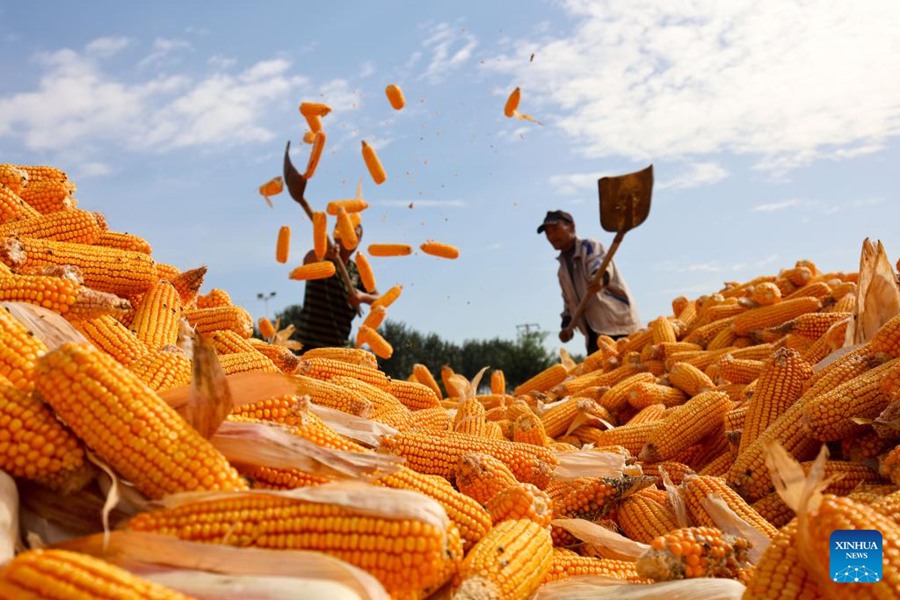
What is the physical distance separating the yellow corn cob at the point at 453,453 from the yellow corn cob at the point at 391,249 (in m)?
6.66

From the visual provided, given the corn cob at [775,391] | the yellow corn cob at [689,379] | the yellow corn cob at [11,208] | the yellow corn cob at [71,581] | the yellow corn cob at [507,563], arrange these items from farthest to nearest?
1. the yellow corn cob at [689,379]
2. the corn cob at [775,391]
3. the yellow corn cob at [11,208]
4. the yellow corn cob at [507,563]
5. the yellow corn cob at [71,581]


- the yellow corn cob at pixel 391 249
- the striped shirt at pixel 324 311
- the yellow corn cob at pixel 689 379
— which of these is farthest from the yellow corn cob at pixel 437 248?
the yellow corn cob at pixel 689 379

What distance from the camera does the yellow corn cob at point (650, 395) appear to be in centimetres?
581

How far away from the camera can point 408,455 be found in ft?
8.74

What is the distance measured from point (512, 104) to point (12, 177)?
652 cm

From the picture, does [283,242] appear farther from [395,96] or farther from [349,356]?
[349,356]

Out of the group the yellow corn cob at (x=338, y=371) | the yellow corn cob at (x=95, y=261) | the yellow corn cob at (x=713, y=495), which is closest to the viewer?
the yellow corn cob at (x=713, y=495)

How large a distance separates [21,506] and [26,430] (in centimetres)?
16

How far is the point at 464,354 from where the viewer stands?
22688 mm

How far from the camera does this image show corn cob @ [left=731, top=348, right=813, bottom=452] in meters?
3.63

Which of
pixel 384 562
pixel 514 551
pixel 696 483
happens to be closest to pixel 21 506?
pixel 384 562

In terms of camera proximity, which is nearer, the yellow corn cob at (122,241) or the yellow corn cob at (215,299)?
the yellow corn cob at (122,241)

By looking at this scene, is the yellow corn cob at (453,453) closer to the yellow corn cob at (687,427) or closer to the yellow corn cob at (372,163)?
the yellow corn cob at (687,427)

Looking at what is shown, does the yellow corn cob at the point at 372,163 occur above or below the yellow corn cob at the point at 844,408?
above
